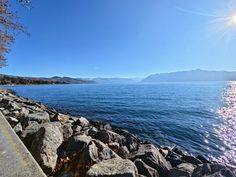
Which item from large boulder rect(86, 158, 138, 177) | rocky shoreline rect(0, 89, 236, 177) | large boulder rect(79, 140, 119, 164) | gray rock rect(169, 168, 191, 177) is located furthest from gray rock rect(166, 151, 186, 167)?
large boulder rect(86, 158, 138, 177)

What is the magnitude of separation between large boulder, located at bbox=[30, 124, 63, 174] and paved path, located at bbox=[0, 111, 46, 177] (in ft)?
3.71

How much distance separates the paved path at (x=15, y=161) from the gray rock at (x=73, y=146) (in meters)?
2.21

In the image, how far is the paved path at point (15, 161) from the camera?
169 inches

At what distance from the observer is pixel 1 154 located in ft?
16.8

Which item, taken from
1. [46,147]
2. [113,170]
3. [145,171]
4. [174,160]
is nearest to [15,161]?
[113,170]

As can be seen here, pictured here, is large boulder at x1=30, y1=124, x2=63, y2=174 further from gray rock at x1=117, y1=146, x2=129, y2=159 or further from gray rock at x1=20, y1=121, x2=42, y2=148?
gray rock at x1=117, y1=146, x2=129, y2=159

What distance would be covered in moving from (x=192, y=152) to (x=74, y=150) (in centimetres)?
916

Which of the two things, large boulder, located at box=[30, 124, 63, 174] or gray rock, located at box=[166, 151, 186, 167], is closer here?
large boulder, located at box=[30, 124, 63, 174]

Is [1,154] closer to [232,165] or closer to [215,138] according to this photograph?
[232,165]

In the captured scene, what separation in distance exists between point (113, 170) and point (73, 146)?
2905mm

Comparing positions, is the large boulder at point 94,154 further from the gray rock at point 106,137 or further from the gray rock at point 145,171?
the gray rock at point 106,137

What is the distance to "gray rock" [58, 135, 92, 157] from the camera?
8.05 m

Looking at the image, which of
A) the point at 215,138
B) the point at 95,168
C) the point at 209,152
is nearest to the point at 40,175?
the point at 95,168

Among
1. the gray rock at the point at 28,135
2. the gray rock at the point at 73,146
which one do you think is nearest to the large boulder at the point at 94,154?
the gray rock at the point at 73,146
